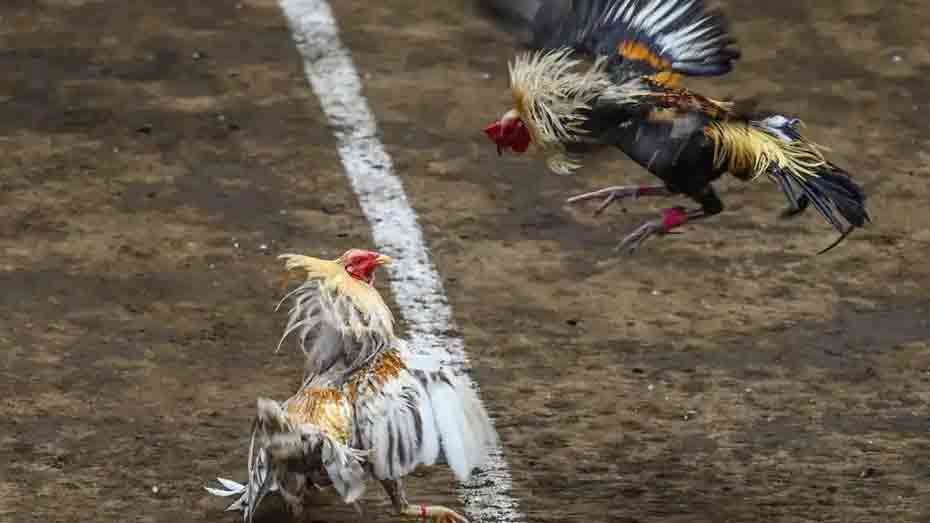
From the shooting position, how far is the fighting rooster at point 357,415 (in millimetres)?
6395

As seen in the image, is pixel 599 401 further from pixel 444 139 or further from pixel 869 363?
pixel 444 139

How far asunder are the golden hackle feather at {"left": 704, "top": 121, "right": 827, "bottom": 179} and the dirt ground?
1070mm

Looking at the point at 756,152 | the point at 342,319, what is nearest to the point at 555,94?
the point at 756,152

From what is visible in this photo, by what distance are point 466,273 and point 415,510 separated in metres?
2.20

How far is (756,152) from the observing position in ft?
23.3

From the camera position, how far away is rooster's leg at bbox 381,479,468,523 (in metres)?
6.63

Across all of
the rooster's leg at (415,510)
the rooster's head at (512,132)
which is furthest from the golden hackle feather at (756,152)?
the rooster's leg at (415,510)

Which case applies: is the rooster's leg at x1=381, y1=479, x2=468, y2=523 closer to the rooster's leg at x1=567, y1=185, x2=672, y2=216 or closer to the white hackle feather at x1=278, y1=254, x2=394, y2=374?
the white hackle feather at x1=278, y1=254, x2=394, y2=374

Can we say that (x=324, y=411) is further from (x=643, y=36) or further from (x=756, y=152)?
(x=643, y=36)

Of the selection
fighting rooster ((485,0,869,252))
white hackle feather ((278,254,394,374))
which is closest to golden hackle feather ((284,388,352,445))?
white hackle feather ((278,254,394,374))

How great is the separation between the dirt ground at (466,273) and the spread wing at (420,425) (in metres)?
0.54

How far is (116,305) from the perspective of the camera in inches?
328

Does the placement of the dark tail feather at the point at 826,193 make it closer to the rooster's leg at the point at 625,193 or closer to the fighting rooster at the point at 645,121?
the fighting rooster at the point at 645,121

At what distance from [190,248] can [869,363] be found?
3035 millimetres
